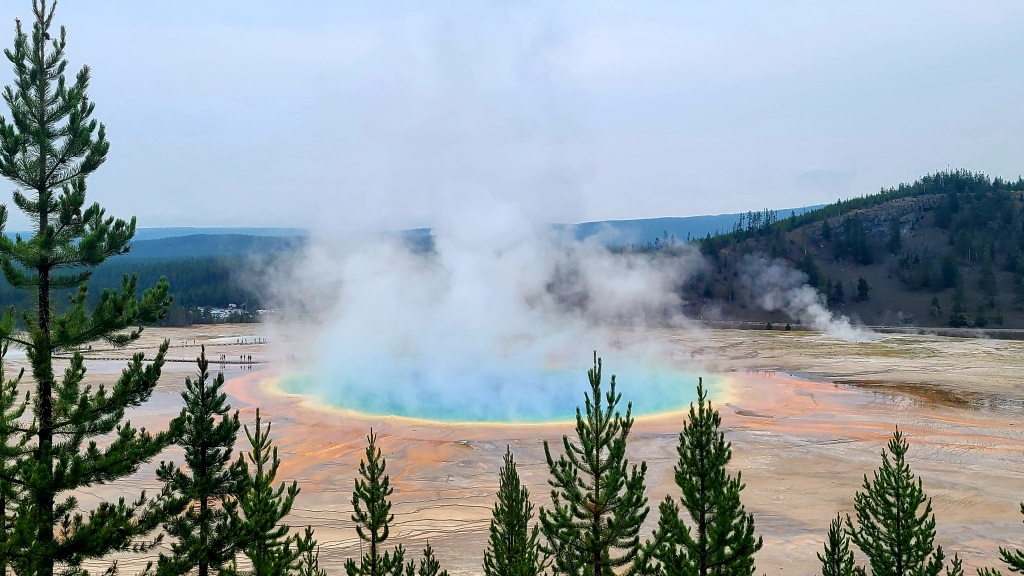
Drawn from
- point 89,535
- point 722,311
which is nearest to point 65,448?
point 89,535

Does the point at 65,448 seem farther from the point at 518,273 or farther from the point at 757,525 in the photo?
the point at 518,273

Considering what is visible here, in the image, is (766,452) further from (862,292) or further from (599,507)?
(862,292)

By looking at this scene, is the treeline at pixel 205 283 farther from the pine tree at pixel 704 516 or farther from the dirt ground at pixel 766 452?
the pine tree at pixel 704 516

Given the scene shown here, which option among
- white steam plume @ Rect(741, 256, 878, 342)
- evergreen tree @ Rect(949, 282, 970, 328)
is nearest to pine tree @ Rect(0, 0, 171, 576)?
white steam plume @ Rect(741, 256, 878, 342)

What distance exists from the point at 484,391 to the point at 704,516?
33028 millimetres

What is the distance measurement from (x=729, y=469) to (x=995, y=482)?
969cm

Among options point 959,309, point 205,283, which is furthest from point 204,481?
point 205,283

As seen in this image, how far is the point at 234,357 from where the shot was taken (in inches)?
2554

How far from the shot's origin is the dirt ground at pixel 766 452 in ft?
66.1

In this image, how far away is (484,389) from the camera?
44.0m

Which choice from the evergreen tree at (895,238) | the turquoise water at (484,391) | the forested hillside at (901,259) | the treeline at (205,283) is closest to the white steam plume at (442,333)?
the turquoise water at (484,391)

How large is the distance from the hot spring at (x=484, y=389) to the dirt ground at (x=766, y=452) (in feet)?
7.33

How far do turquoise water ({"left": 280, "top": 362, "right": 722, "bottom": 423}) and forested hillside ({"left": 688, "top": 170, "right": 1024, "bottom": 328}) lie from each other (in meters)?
65.4

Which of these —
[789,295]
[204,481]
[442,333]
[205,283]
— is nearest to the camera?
[204,481]
